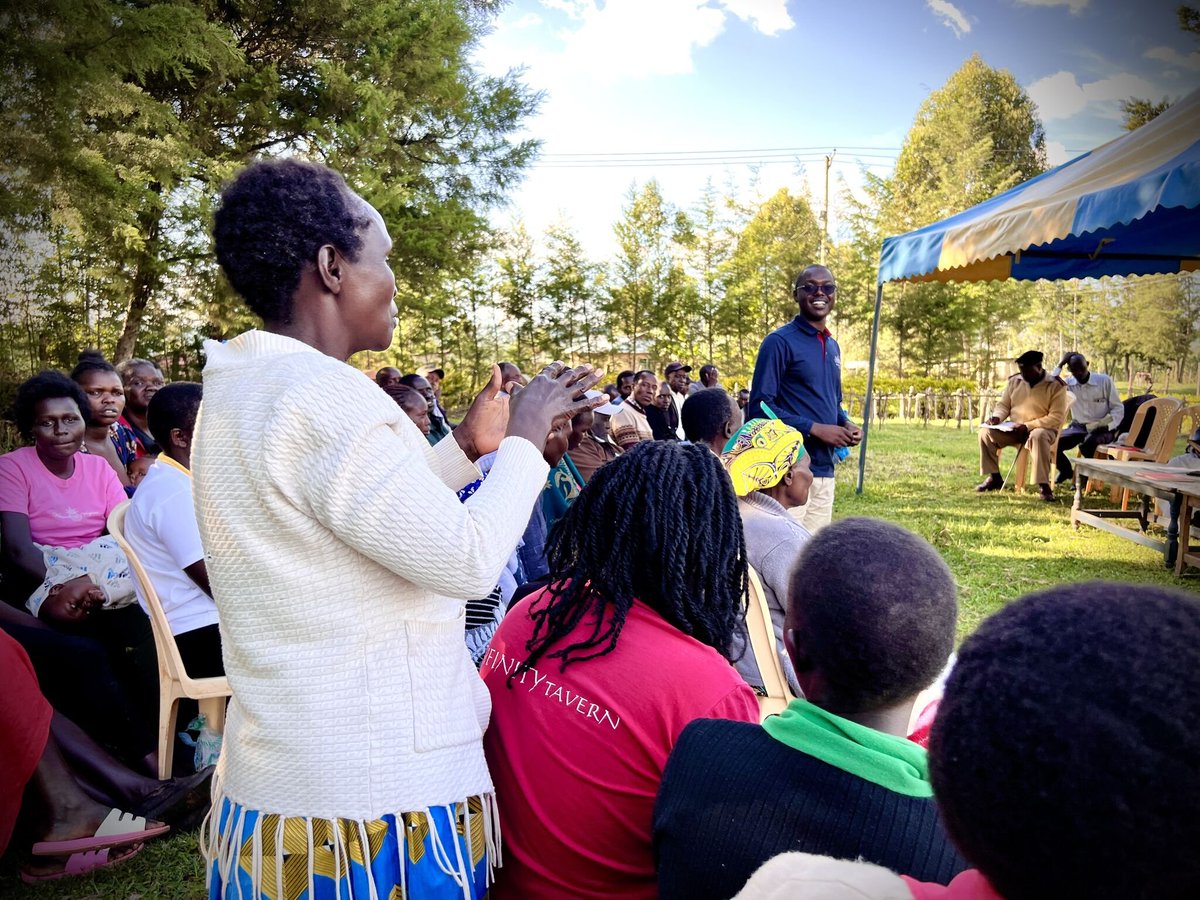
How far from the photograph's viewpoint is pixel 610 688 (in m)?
1.44

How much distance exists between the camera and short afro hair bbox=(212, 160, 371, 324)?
129 cm

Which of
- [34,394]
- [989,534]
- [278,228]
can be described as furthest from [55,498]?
[989,534]

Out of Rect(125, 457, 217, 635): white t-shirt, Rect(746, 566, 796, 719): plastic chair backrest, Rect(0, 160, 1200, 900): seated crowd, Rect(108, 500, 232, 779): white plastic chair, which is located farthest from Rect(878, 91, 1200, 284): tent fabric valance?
Rect(108, 500, 232, 779): white plastic chair

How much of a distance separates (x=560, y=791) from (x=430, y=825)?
0.92ft

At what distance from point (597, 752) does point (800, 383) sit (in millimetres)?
3679

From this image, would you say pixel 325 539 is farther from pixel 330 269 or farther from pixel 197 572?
pixel 197 572

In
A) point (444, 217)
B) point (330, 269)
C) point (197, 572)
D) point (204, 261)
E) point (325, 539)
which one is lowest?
point (197, 572)

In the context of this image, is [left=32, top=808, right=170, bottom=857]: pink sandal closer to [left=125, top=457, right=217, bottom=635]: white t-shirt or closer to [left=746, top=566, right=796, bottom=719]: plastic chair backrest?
[left=125, top=457, right=217, bottom=635]: white t-shirt

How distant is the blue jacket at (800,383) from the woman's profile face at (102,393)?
12.2ft

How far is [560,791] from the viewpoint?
144 centimetres

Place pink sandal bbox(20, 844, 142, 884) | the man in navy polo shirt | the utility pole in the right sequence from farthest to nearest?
the utility pole
the man in navy polo shirt
pink sandal bbox(20, 844, 142, 884)

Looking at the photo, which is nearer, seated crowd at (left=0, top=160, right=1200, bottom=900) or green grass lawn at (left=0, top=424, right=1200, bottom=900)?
seated crowd at (left=0, top=160, right=1200, bottom=900)

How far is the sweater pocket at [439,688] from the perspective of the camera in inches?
48.4

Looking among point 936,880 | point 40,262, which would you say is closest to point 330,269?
point 936,880
